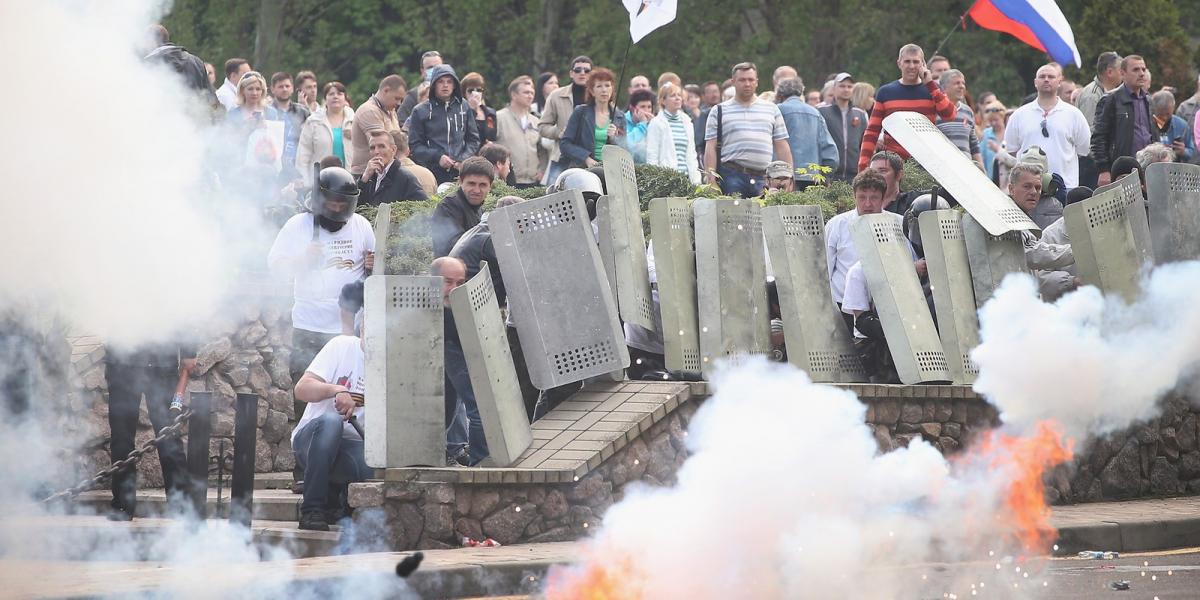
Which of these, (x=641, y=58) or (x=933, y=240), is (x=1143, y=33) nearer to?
(x=641, y=58)

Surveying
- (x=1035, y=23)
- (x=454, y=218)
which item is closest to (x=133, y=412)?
(x=454, y=218)

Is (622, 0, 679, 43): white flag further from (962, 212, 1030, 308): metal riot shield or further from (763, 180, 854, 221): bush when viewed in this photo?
(962, 212, 1030, 308): metal riot shield

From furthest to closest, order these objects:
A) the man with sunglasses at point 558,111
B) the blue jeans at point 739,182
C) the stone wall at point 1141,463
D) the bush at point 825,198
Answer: the man with sunglasses at point 558,111
the blue jeans at point 739,182
the bush at point 825,198
the stone wall at point 1141,463

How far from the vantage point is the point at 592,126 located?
15.6 metres

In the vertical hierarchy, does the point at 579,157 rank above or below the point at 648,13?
below

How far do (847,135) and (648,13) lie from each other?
8.40 feet

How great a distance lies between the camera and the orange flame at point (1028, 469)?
9484 millimetres

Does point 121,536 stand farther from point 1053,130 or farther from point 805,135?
point 1053,130

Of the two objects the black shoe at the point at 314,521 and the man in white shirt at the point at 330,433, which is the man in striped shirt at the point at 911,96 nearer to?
the man in white shirt at the point at 330,433

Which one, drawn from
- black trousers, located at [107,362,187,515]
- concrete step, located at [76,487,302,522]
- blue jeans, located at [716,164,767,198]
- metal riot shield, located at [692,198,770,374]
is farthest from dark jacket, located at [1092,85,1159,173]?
black trousers, located at [107,362,187,515]

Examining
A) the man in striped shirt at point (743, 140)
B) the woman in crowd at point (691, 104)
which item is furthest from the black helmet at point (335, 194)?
the woman in crowd at point (691, 104)

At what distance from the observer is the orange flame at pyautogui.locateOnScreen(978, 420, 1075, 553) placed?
373 inches

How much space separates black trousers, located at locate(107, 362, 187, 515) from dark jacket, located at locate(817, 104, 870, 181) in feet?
27.1

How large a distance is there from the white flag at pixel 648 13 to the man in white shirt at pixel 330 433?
6122 millimetres
